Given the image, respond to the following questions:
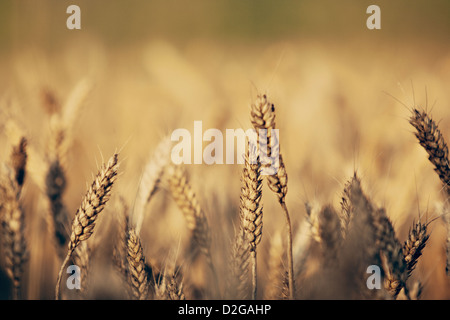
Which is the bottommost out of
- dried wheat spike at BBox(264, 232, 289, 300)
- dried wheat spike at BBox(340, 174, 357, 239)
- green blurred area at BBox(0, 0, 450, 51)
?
dried wheat spike at BBox(264, 232, 289, 300)

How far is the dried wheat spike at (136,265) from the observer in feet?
3.22

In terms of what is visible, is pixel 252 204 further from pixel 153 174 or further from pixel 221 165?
pixel 221 165

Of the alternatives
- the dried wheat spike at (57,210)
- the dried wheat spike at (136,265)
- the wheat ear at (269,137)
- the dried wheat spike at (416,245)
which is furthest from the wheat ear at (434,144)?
the dried wheat spike at (57,210)

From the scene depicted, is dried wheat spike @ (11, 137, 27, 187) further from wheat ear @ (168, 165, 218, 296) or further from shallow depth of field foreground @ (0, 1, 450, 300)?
wheat ear @ (168, 165, 218, 296)

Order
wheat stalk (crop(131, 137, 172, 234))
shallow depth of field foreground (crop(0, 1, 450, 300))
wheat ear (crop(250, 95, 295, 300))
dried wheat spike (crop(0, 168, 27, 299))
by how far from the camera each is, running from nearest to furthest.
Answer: wheat ear (crop(250, 95, 295, 300)), shallow depth of field foreground (crop(0, 1, 450, 300)), dried wheat spike (crop(0, 168, 27, 299)), wheat stalk (crop(131, 137, 172, 234))

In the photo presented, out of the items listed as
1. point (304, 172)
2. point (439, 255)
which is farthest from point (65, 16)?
point (439, 255)

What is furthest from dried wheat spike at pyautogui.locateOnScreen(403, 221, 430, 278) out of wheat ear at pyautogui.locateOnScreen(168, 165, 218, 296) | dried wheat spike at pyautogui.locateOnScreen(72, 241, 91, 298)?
dried wheat spike at pyautogui.locateOnScreen(72, 241, 91, 298)

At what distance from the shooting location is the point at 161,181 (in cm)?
130

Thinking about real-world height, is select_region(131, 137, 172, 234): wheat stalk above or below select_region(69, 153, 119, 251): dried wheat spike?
above

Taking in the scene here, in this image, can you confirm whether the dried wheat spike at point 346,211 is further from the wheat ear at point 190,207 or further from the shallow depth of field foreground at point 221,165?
the wheat ear at point 190,207

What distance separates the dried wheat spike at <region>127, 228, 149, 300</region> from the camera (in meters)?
0.98

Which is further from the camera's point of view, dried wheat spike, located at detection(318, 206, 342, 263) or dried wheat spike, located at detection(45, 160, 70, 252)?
dried wheat spike, located at detection(45, 160, 70, 252)
